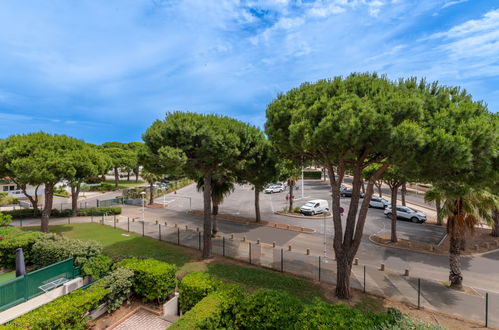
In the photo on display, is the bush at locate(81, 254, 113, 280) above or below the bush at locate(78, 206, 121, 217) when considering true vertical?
above

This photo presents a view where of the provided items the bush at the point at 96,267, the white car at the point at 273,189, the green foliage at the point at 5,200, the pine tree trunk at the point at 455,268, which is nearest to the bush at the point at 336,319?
the pine tree trunk at the point at 455,268

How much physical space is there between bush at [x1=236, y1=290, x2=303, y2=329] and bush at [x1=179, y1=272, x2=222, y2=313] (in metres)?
1.58

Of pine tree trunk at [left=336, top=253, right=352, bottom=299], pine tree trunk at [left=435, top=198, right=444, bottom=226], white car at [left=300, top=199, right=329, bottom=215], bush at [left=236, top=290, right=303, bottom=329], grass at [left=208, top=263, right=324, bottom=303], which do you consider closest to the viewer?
bush at [left=236, top=290, right=303, bottom=329]

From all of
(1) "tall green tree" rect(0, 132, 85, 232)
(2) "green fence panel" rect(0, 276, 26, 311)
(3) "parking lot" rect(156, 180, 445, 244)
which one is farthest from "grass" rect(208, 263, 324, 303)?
(1) "tall green tree" rect(0, 132, 85, 232)

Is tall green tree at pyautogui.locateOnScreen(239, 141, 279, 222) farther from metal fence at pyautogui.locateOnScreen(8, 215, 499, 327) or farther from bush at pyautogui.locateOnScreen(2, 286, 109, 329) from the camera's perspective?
bush at pyautogui.locateOnScreen(2, 286, 109, 329)

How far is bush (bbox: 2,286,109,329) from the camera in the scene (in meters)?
7.24

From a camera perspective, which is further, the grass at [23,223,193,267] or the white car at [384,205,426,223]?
the white car at [384,205,426,223]

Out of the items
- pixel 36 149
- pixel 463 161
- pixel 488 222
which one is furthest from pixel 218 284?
pixel 36 149

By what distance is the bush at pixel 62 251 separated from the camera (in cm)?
1162

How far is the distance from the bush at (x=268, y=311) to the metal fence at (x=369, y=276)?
16.4ft

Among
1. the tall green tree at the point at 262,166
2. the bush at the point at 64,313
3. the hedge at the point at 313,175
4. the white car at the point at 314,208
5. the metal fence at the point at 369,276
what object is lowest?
the metal fence at the point at 369,276

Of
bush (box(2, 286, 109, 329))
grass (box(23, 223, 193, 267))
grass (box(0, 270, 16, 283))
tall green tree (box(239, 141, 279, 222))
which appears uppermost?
tall green tree (box(239, 141, 279, 222))

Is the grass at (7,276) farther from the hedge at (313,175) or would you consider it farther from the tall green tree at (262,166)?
the hedge at (313,175)

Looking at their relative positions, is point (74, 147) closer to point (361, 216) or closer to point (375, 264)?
point (361, 216)
